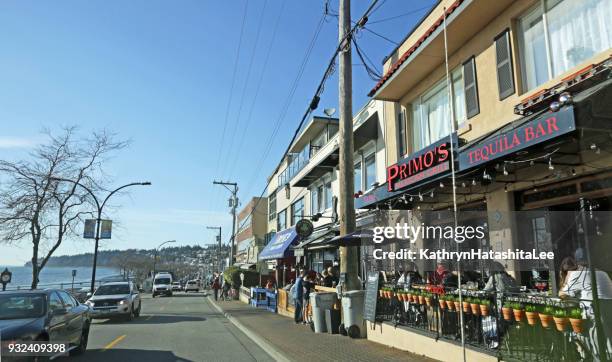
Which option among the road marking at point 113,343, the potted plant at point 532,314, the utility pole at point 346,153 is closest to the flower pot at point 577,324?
the potted plant at point 532,314

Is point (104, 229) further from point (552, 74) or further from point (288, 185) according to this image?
point (552, 74)

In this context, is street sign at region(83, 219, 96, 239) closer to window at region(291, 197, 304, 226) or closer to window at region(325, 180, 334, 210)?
window at region(291, 197, 304, 226)

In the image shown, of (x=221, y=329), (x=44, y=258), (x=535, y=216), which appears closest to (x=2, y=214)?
(x=44, y=258)

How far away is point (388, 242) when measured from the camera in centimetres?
1167

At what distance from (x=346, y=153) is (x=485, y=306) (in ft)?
20.2

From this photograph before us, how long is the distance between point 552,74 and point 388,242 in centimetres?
520

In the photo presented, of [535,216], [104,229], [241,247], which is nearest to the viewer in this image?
[535,216]

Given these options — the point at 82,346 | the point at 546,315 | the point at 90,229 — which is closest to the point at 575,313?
the point at 546,315

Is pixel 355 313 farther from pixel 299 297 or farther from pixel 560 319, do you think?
pixel 560 319

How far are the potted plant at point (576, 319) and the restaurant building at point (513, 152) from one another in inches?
6.5

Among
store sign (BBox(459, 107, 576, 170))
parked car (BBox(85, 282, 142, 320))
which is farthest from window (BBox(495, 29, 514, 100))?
parked car (BBox(85, 282, 142, 320))

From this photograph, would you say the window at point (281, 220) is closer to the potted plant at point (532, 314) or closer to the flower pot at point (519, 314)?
the flower pot at point (519, 314)

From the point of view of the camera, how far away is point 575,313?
5664 millimetres

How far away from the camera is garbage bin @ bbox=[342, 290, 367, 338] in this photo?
11.6 meters
